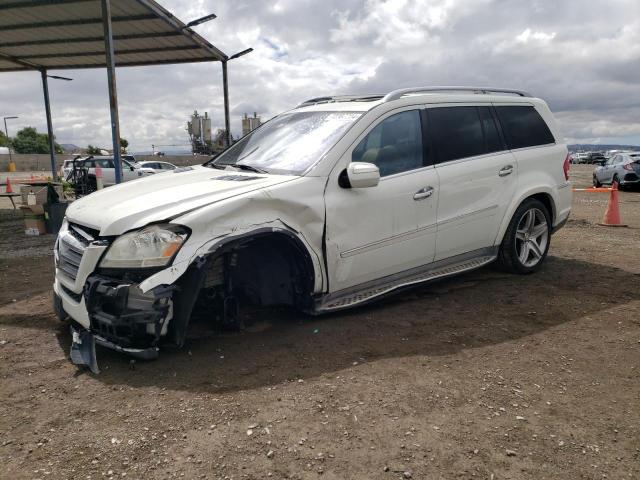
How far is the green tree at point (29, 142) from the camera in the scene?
299 ft

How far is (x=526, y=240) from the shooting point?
5035mm

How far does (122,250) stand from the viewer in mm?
2896

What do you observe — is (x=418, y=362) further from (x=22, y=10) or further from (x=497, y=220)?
(x=22, y=10)

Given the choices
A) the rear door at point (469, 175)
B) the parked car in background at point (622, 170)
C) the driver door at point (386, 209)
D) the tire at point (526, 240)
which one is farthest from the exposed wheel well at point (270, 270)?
the parked car in background at point (622, 170)

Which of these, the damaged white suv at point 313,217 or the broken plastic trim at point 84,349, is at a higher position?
the damaged white suv at point 313,217

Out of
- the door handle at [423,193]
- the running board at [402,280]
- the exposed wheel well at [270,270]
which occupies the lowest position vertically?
the running board at [402,280]

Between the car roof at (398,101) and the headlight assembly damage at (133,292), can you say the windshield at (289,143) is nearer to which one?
the car roof at (398,101)

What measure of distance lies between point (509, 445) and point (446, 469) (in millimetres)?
376

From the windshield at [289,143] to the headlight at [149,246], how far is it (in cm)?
102

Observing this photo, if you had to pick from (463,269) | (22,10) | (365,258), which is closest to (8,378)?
(365,258)

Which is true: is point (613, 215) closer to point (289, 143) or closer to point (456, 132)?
point (456, 132)

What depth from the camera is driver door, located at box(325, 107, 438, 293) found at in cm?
348

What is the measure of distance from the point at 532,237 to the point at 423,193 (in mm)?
1872

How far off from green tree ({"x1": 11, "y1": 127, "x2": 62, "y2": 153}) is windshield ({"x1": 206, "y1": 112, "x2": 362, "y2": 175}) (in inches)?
3905
